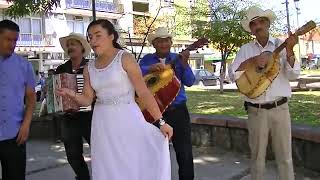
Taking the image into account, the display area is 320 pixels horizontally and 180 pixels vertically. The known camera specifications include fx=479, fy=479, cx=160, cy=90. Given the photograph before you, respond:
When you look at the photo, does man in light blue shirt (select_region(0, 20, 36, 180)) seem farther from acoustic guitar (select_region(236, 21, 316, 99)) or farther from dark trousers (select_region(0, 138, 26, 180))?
acoustic guitar (select_region(236, 21, 316, 99))

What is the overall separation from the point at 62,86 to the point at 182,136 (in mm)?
1271

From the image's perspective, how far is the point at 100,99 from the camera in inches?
139

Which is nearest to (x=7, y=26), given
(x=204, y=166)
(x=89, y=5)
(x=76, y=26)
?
(x=204, y=166)

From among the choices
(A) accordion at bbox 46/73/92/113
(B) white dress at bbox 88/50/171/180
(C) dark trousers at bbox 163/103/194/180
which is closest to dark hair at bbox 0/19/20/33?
(A) accordion at bbox 46/73/92/113

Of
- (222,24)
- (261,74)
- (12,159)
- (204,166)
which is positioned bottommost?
(204,166)

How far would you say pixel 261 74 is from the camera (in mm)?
4273

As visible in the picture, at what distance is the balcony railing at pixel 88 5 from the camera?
4109cm

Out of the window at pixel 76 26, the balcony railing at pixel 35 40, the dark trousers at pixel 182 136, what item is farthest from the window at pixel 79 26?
the dark trousers at pixel 182 136

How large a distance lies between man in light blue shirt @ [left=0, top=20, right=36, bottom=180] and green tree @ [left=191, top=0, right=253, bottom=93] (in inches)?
719

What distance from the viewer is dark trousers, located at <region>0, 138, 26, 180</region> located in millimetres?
3807

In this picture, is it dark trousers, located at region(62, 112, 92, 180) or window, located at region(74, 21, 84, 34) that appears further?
window, located at region(74, 21, 84, 34)

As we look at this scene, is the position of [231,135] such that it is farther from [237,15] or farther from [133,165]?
[237,15]

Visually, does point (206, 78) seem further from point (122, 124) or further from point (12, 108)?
point (122, 124)

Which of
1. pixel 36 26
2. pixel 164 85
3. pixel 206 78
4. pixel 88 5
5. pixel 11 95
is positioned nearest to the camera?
pixel 11 95
